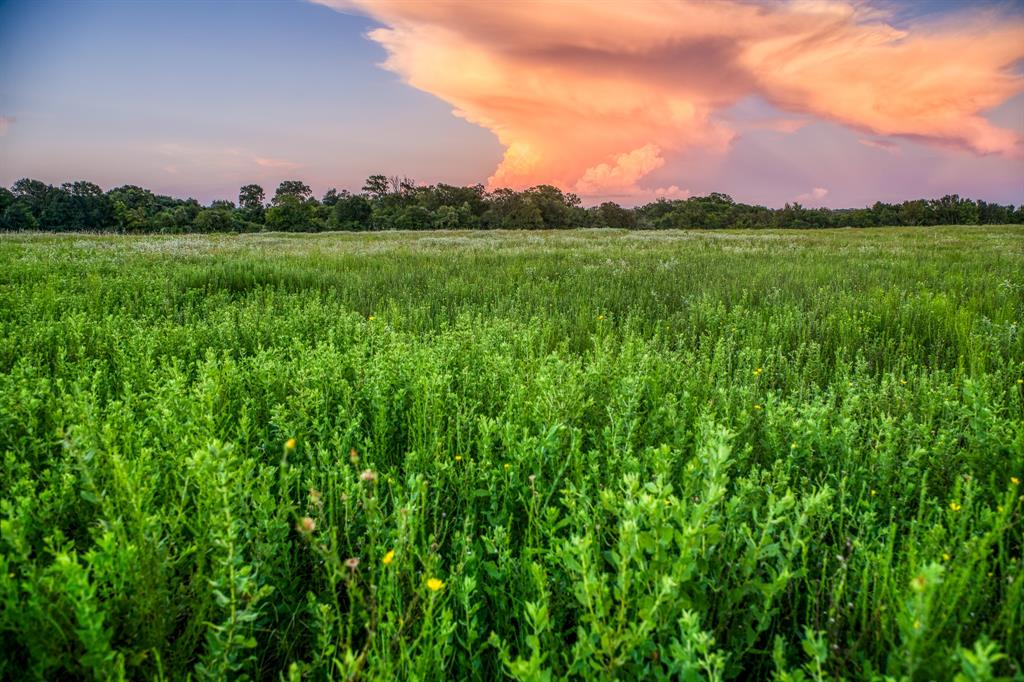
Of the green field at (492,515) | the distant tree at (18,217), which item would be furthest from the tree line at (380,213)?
the green field at (492,515)

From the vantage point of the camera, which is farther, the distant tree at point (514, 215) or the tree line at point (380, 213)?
the distant tree at point (514, 215)

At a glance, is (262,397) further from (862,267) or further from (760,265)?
(862,267)

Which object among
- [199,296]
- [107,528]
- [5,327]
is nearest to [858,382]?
[107,528]

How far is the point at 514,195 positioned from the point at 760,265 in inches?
3248

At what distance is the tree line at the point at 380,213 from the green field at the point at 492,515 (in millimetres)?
64409

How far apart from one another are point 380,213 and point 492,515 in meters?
80.6

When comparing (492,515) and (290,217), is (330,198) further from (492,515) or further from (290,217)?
(492,515)

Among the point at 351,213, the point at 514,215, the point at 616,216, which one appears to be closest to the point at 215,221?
the point at 351,213

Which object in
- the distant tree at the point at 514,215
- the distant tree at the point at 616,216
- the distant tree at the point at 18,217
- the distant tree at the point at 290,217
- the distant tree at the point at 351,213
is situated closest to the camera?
the distant tree at the point at 18,217

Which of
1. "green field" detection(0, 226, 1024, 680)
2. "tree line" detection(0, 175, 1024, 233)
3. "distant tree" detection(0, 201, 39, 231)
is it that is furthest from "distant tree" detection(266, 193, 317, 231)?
"green field" detection(0, 226, 1024, 680)

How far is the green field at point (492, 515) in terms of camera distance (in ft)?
4.67

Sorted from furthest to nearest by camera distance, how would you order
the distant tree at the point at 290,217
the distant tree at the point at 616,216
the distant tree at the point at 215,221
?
the distant tree at the point at 616,216
the distant tree at the point at 290,217
the distant tree at the point at 215,221

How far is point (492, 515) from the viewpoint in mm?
2172

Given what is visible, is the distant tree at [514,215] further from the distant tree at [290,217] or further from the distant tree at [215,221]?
the distant tree at [215,221]
